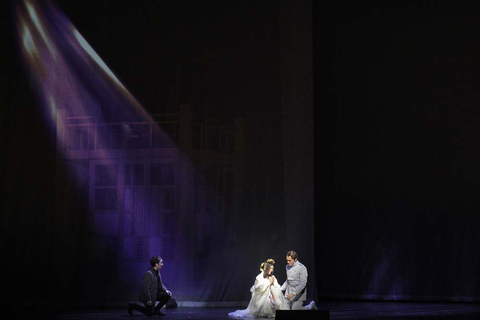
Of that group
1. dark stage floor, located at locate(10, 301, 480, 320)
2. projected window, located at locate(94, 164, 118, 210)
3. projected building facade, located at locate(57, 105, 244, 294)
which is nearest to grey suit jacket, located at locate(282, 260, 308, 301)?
dark stage floor, located at locate(10, 301, 480, 320)

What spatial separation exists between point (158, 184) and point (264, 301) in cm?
288

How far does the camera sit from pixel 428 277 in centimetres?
1262

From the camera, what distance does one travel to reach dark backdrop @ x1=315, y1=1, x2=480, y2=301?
492 inches

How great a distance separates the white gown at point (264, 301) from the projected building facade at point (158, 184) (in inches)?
67.7

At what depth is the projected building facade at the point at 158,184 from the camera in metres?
11.8

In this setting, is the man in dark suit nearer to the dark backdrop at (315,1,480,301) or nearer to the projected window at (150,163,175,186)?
the projected window at (150,163,175,186)

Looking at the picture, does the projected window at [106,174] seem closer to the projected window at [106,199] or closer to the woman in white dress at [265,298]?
the projected window at [106,199]

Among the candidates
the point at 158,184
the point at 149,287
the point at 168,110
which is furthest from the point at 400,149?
the point at 149,287

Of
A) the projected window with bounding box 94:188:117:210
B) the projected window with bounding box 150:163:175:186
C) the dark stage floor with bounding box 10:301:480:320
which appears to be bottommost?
the dark stage floor with bounding box 10:301:480:320

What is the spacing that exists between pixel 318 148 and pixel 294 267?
450cm

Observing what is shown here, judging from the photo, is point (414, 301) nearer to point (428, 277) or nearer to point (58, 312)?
point (428, 277)

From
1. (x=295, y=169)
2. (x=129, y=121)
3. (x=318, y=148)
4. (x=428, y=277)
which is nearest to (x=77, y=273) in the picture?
(x=129, y=121)

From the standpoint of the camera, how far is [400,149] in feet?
42.7

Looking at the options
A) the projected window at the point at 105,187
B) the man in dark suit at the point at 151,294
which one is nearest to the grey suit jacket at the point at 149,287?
the man in dark suit at the point at 151,294
